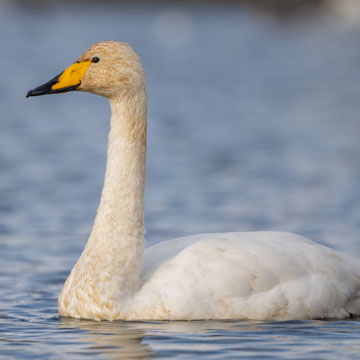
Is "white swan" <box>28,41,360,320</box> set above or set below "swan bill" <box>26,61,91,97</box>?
below

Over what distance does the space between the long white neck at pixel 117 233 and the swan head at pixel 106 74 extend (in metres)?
0.09

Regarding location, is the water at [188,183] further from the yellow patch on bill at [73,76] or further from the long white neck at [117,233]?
the yellow patch on bill at [73,76]

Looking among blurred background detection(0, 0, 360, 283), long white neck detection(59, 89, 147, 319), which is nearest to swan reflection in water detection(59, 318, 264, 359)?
long white neck detection(59, 89, 147, 319)

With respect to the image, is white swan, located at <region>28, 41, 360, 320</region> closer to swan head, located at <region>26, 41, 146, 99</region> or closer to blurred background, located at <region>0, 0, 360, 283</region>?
swan head, located at <region>26, 41, 146, 99</region>

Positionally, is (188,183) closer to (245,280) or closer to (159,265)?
(159,265)

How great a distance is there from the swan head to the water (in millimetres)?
1777

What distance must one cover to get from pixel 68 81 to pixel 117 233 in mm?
1241

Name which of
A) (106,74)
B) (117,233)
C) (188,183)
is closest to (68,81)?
(106,74)

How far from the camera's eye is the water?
7.71 meters

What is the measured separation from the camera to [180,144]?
20656mm

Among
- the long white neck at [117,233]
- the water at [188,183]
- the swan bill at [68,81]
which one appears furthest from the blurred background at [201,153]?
the swan bill at [68,81]

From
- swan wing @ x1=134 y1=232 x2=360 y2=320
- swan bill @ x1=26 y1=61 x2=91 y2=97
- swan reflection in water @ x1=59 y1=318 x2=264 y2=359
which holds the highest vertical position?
swan bill @ x1=26 y1=61 x2=91 y2=97

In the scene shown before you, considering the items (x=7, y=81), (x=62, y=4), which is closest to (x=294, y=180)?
(x=7, y=81)

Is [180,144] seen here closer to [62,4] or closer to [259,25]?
[259,25]
